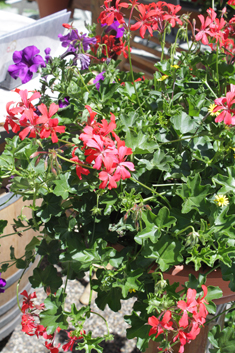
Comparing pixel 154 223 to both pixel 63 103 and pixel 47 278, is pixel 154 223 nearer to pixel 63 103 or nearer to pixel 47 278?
pixel 47 278

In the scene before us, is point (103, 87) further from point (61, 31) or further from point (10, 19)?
point (10, 19)

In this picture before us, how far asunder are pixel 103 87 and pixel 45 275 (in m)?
0.44

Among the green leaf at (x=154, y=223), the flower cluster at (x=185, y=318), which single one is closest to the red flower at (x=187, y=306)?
the flower cluster at (x=185, y=318)

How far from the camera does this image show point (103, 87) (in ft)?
2.67

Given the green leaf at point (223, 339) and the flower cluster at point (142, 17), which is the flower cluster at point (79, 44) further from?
the green leaf at point (223, 339)

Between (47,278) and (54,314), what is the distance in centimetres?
8

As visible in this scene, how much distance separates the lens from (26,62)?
2.99 ft

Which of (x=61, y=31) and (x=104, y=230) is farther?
(x=61, y=31)

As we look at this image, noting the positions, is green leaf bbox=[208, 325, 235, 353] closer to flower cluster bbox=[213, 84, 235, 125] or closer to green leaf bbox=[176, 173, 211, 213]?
green leaf bbox=[176, 173, 211, 213]

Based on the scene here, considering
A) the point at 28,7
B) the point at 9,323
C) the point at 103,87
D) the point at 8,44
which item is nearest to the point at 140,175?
the point at 103,87

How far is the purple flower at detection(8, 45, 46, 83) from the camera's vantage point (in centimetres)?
89

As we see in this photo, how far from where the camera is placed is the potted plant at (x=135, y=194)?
1.93 feet

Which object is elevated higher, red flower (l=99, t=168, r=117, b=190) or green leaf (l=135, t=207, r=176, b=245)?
red flower (l=99, t=168, r=117, b=190)

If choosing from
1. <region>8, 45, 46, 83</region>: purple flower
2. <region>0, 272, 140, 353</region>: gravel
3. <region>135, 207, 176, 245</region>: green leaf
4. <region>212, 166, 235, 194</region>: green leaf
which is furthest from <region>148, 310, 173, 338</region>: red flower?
<region>0, 272, 140, 353</region>: gravel
